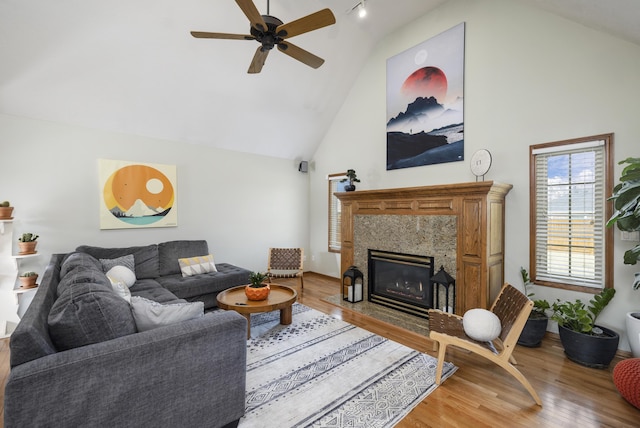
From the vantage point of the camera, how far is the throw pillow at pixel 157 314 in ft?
5.77

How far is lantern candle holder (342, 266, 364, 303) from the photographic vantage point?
434cm

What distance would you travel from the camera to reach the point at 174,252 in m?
4.30

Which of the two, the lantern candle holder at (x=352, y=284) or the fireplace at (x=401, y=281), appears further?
the lantern candle holder at (x=352, y=284)

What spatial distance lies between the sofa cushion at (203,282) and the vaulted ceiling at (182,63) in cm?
231

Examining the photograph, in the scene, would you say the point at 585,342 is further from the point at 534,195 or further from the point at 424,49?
the point at 424,49

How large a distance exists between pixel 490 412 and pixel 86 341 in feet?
8.74

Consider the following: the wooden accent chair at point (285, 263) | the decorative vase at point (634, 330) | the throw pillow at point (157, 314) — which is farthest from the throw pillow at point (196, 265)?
the decorative vase at point (634, 330)

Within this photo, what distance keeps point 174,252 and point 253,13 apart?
3.49 m

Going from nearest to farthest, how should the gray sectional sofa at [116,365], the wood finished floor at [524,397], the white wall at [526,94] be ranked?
the gray sectional sofa at [116,365]
the wood finished floor at [524,397]
the white wall at [526,94]

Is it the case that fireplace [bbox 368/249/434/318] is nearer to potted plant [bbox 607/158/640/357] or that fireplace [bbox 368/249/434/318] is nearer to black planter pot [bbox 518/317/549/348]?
black planter pot [bbox 518/317/549/348]

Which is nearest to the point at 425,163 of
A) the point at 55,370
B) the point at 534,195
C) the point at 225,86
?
the point at 534,195

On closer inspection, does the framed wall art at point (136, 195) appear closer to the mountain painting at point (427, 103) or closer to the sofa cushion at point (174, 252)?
the sofa cushion at point (174, 252)

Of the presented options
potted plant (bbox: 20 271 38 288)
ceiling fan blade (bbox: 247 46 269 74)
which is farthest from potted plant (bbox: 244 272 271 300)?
potted plant (bbox: 20 271 38 288)

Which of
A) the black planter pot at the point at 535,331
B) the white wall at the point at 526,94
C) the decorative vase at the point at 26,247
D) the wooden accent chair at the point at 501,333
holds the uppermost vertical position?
the white wall at the point at 526,94
